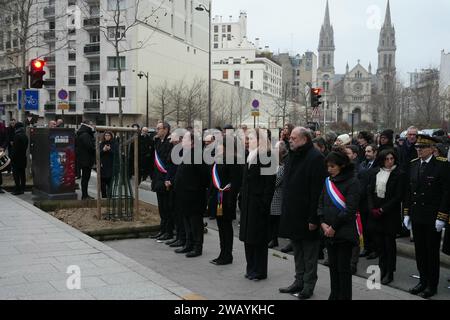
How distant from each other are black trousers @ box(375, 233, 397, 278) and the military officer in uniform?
543 mm

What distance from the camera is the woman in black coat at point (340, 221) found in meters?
5.76

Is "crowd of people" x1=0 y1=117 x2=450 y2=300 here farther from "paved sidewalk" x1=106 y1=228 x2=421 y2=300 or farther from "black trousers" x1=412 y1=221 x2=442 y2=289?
"paved sidewalk" x1=106 y1=228 x2=421 y2=300

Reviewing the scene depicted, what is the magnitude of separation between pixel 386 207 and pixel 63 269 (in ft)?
15.5

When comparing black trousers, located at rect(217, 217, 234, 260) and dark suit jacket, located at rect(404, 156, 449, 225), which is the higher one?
dark suit jacket, located at rect(404, 156, 449, 225)

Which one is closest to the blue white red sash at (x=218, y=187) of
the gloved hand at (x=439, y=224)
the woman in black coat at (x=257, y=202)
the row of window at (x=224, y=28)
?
the woman in black coat at (x=257, y=202)

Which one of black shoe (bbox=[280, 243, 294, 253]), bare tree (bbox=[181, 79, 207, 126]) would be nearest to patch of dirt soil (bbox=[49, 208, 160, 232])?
black shoe (bbox=[280, 243, 294, 253])

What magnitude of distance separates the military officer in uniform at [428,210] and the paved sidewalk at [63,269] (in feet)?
10.5

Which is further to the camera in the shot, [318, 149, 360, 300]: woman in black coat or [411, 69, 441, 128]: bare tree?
[411, 69, 441, 128]: bare tree

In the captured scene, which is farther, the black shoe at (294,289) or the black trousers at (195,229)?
the black trousers at (195,229)

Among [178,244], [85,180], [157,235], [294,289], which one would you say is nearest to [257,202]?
[294,289]

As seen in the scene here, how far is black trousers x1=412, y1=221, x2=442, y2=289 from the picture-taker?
6.63 metres

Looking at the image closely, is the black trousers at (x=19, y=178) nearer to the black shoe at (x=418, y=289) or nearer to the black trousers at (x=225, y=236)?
the black trousers at (x=225, y=236)
